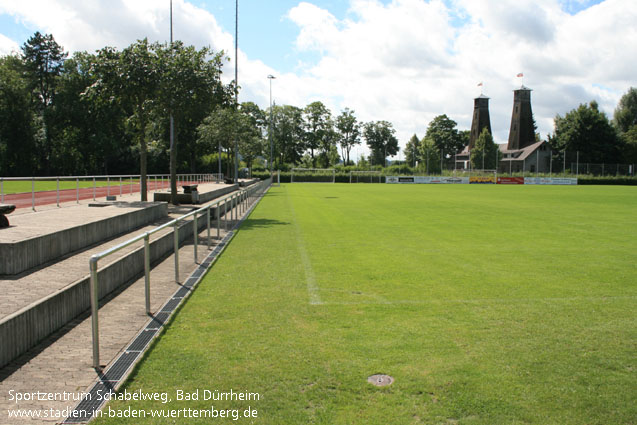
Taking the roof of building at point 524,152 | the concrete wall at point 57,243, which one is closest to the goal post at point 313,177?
the roof of building at point 524,152

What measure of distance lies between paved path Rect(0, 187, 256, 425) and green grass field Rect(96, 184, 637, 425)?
1.37ft

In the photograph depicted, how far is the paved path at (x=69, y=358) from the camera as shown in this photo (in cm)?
362

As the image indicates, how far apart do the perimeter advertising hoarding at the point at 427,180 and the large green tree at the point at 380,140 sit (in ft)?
144

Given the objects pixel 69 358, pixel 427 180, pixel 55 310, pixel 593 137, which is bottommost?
pixel 69 358

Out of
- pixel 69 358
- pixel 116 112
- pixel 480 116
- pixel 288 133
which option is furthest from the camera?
pixel 480 116

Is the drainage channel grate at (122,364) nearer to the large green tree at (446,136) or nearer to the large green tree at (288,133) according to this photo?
the large green tree at (288,133)

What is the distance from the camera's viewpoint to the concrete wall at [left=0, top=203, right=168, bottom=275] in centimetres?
643

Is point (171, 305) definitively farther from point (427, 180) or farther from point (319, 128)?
point (319, 128)

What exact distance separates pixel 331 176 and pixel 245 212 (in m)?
54.3

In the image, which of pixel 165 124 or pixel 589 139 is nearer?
pixel 165 124

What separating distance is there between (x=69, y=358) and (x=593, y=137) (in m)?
92.7

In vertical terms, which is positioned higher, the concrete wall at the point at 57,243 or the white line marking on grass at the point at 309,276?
the concrete wall at the point at 57,243

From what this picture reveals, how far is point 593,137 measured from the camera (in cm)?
8225

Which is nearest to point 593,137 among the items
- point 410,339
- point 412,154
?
point 412,154
